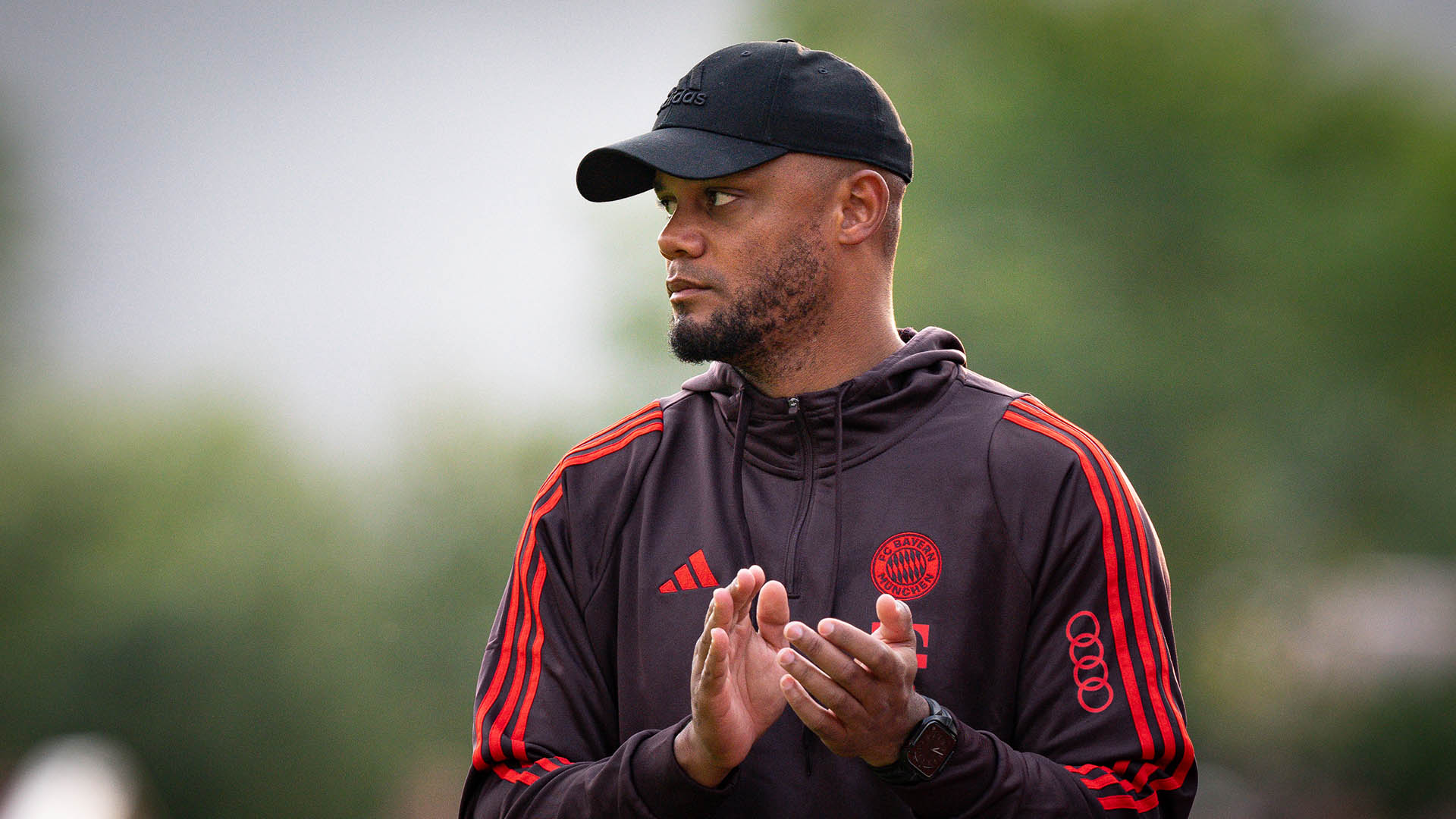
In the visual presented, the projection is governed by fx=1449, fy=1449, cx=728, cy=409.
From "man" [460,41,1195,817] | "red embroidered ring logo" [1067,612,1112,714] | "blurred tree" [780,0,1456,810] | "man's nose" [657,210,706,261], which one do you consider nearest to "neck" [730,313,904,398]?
"man" [460,41,1195,817]

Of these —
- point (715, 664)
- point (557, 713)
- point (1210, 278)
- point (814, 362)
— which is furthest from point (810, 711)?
point (1210, 278)

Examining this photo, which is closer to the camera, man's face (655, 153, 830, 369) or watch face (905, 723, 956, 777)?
watch face (905, 723, 956, 777)

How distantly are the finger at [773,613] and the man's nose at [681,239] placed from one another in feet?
2.58

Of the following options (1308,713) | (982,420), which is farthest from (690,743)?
(1308,713)

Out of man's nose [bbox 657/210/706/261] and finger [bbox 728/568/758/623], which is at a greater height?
man's nose [bbox 657/210/706/261]

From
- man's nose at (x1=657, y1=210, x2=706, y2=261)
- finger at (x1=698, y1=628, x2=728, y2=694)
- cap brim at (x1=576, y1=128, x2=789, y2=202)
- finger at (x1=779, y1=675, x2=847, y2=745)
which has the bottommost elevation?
finger at (x1=779, y1=675, x2=847, y2=745)

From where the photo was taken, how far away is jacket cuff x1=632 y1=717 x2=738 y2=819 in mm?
2559

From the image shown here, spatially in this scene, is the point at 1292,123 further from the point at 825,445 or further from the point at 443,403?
the point at 825,445

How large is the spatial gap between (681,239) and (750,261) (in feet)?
0.52

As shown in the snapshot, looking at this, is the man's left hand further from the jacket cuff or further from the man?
the jacket cuff

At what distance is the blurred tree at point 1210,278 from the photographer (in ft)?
56.2

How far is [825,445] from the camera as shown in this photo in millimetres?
2988

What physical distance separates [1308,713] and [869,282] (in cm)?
1603

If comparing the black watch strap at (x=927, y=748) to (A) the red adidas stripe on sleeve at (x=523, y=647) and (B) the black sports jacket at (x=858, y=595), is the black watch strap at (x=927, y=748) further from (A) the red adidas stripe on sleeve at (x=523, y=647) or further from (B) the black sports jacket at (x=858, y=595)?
(A) the red adidas stripe on sleeve at (x=523, y=647)
